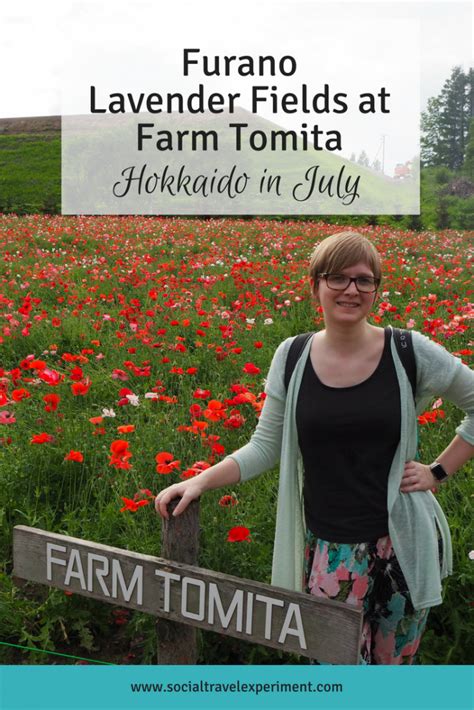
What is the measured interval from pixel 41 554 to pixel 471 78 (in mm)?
41717

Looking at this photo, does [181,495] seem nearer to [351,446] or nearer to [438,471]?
[351,446]

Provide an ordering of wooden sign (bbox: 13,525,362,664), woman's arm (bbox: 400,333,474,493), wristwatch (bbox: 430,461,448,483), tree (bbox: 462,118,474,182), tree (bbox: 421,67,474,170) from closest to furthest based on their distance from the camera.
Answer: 1. wooden sign (bbox: 13,525,362,664)
2. woman's arm (bbox: 400,333,474,493)
3. wristwatch (bbox: 430,461,448,483)
4. tree (bbox: 462,118,474,182)
5. tree (bbox: 421,67,474,170)

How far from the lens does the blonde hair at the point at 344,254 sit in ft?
5.16

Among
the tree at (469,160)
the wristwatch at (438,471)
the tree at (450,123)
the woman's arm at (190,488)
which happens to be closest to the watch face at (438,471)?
the wristwatch at (438,471)

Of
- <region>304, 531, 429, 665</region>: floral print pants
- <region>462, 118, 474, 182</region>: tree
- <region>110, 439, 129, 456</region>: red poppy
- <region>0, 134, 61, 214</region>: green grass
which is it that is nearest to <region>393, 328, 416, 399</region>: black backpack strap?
<region>304, 531, 429, 665</region>: floral print pants

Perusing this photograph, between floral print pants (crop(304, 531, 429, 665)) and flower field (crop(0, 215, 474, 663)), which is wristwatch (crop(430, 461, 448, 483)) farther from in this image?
flower field (crop(0, 215, 474, 663))

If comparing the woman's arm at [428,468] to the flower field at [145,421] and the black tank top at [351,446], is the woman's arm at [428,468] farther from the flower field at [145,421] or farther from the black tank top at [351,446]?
the flower field at [145,421]

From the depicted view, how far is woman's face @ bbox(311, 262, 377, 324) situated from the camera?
1.57 meters

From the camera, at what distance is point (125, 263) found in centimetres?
818

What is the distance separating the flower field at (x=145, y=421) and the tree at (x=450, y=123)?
30.1 meters

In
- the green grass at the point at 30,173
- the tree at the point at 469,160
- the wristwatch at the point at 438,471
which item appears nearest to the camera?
the wristwatch at the point at 438,471

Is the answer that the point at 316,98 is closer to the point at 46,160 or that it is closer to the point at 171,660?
the point at 171,660

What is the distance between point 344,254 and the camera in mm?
1570

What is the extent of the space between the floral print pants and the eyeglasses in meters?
0.65
